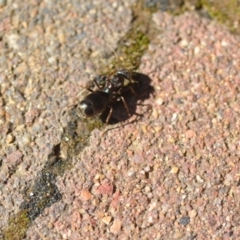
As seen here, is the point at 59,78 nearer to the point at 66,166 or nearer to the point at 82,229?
the point at 66,166

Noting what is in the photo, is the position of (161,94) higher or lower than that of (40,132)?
lower

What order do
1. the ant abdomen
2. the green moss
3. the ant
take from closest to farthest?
the green moss → the ant abdomen → the ant

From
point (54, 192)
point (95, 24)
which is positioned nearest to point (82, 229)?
point (54, 192)

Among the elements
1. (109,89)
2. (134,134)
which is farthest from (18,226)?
(109,89)

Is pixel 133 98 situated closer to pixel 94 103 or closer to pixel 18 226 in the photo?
pixel 94 103

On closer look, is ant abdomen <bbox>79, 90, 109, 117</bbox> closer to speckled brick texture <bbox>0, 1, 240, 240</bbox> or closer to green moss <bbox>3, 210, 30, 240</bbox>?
speckled brick texture <bbox>0, 1, 240, 240</bbox>

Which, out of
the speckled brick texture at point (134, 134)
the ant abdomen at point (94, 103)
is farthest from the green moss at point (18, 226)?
the ant abdomen at point (94, 103)

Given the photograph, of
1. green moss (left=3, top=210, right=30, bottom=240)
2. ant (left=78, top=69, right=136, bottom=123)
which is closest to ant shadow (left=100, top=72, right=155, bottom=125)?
ant (left=78, top=69, right=136, bottom=123)
